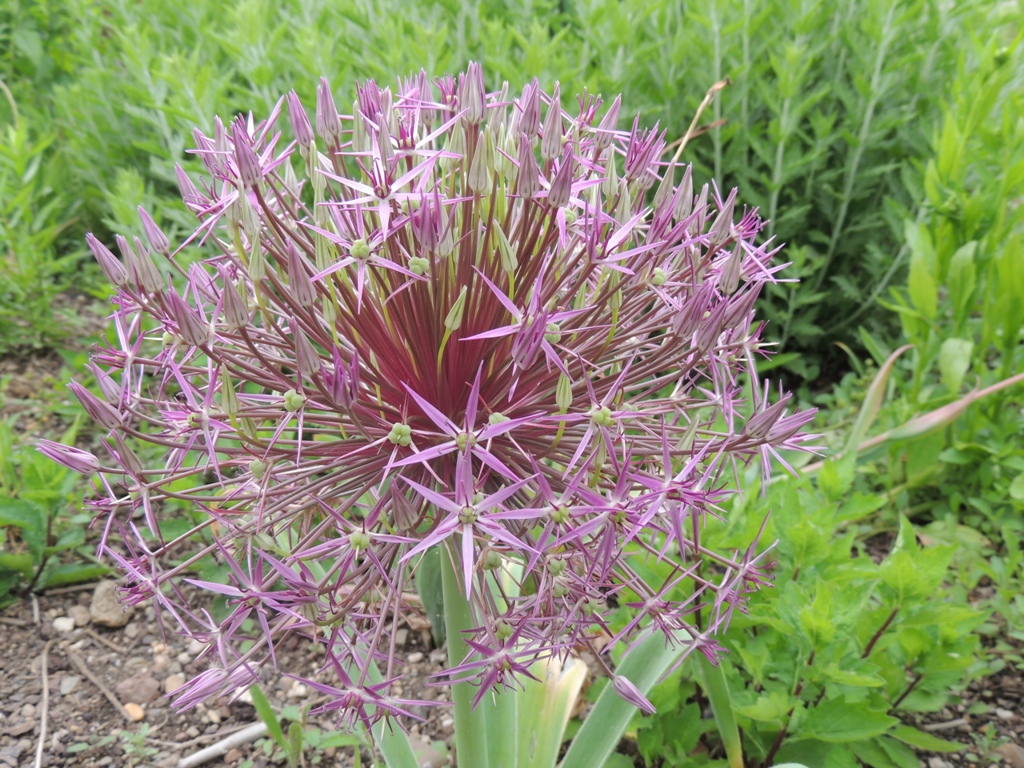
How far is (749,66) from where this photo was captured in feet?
10.4

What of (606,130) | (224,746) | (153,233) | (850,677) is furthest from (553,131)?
(224,746)

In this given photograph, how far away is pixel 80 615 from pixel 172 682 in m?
0.40

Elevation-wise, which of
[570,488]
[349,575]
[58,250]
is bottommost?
[58,250]

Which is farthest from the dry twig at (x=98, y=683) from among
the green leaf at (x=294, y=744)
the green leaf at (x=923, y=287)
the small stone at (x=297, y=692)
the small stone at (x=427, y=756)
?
the green leaf at (x=923, y=287)

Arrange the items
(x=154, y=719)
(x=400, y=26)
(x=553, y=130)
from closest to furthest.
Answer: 1. (x=553, y=130)
2. (x=154, y=719)
3. (x=400, y=26)

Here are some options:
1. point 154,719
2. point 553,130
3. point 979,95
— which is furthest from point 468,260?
point 979,95

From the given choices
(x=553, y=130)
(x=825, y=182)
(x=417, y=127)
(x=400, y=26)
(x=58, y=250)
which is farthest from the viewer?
(x=58, y=250)

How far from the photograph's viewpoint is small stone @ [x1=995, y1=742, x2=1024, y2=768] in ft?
6.07

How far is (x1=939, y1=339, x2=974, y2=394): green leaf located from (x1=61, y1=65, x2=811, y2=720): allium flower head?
54.6 inches

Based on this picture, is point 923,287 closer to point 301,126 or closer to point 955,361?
point 955,361

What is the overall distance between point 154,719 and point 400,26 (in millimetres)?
2431

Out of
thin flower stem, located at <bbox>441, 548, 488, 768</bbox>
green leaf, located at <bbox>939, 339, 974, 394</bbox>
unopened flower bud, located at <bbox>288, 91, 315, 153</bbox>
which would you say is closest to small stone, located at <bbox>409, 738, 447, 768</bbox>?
thin flower stem, located at <bbox>441, 548, 488, 768</bbox>

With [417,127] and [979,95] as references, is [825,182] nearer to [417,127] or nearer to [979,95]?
[979,95]

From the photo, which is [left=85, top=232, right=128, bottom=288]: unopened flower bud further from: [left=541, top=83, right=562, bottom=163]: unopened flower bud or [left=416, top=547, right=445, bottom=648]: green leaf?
[left=416, top=547, right=445, bottom=648]: green leaf
